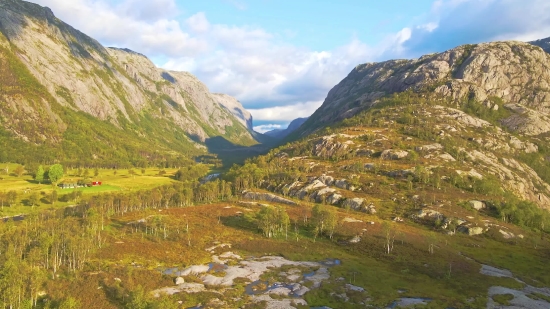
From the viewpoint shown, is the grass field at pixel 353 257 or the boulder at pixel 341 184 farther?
the boulder at pixel 341 184

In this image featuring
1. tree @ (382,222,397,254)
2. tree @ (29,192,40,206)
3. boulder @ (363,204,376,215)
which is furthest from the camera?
tree @ (29,192,40,206)

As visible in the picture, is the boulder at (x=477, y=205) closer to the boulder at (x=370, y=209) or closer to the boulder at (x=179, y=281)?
the boulder at (x=370, y=209)

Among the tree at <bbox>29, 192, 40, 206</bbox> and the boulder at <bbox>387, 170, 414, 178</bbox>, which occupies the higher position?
the boulder at <bbox>387, 170, 414, 178</bbox>

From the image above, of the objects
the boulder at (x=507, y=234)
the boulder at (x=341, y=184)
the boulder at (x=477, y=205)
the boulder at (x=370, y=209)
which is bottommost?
the boulder at (x=507, y=234)

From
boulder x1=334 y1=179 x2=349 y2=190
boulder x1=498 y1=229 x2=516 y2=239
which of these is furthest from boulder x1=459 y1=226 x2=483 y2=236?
boulder x1=334 y1=179 x2=349 y2=190

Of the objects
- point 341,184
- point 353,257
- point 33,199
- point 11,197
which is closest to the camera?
point 353,257

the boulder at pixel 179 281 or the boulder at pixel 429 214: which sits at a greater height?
the boulder at pixel 429 214

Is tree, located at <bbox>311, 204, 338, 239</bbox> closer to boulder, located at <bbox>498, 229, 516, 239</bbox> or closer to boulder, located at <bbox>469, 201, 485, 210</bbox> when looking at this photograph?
boulder, located at <bbox>498, 229, 516, 239</bbox>

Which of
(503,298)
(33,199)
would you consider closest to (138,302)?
(503,298)

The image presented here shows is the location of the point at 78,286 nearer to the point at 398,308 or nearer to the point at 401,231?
the point at 398,308

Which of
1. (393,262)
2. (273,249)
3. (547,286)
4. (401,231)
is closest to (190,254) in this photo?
(273,249)

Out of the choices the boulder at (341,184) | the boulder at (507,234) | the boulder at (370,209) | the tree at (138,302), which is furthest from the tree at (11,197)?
the boulder at (507,234)

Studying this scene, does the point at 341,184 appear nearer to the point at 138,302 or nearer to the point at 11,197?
the point at 138,302
